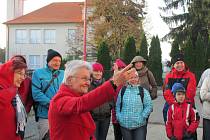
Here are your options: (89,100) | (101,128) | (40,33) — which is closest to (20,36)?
(40,33)

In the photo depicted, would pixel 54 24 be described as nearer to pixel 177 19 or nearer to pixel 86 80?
pixel 177 19

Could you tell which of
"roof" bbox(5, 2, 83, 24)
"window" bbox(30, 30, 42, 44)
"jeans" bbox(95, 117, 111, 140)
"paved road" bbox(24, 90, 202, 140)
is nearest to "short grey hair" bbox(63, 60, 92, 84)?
"jeans" bbox(95, 117, 111, 140)

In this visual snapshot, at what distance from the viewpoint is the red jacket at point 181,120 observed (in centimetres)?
661

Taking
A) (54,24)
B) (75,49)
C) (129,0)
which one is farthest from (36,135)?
(54,24)

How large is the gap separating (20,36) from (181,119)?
65.3 m

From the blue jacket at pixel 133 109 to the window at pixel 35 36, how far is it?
6283 centimetres

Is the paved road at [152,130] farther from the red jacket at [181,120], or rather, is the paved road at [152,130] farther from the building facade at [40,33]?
the building facade at [40,33]

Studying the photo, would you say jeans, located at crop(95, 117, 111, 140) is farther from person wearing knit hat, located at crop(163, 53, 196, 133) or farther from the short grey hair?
the short grey hair

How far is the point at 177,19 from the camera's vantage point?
41.3 metres

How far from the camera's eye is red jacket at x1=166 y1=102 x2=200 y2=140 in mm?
6609

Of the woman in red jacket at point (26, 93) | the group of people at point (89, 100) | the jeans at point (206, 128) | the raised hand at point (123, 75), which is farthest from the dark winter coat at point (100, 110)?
the raised hand at point (123, 75)

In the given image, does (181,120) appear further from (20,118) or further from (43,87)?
(20,118)

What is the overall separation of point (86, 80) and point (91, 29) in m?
40.4

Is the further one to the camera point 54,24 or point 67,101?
point 54,24
